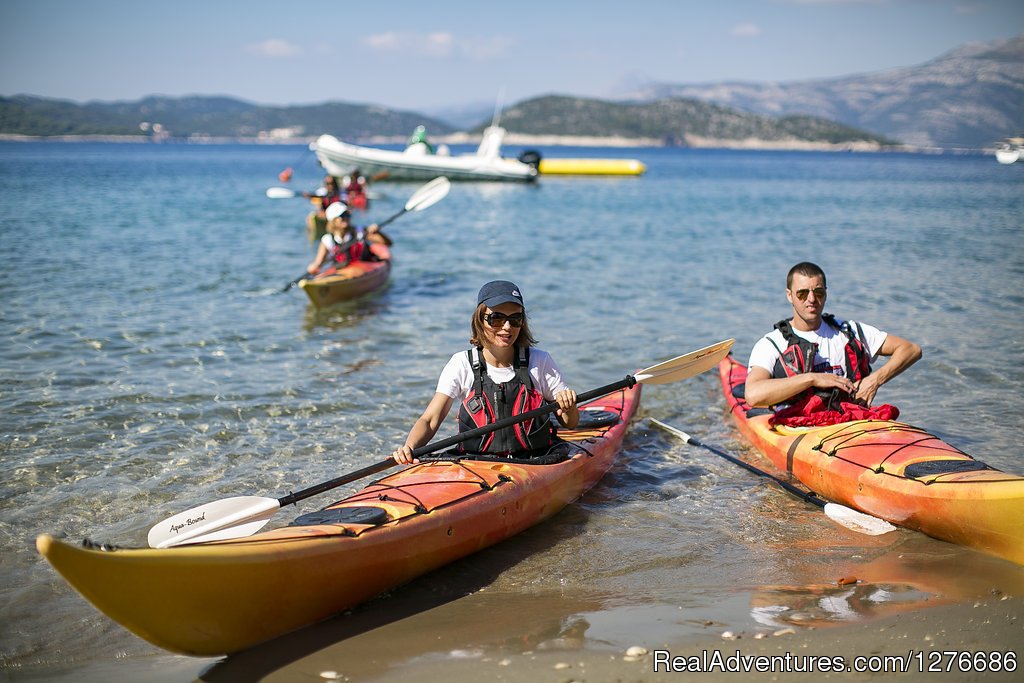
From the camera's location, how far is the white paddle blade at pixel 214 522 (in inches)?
136

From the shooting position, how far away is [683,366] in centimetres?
556

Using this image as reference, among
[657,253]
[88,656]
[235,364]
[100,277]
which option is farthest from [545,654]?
[657,253]

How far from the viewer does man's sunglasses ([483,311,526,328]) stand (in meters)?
4.27

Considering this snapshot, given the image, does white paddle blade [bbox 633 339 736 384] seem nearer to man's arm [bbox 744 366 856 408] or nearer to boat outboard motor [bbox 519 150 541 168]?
man's arm [bbox 744 366 856 408]

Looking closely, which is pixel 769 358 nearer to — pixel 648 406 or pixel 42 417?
pixel 648 406

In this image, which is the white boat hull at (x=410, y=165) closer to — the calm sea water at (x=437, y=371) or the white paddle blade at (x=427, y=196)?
the calm sea water at (x=437, y=371)

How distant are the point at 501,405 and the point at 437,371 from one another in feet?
12.1

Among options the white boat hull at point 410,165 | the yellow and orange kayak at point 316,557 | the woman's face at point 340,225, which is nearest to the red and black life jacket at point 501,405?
the yellow and orange kayak at point 316,557

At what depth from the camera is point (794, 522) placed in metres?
4.76

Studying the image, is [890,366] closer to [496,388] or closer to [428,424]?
[496,388]

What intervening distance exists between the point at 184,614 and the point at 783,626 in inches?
91.9

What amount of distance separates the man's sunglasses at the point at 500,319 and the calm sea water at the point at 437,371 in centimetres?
120

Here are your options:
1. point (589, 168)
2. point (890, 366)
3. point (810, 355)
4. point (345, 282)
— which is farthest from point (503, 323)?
point (589, 168)

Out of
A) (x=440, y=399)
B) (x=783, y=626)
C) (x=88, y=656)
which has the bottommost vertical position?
(x=88, y=656)
